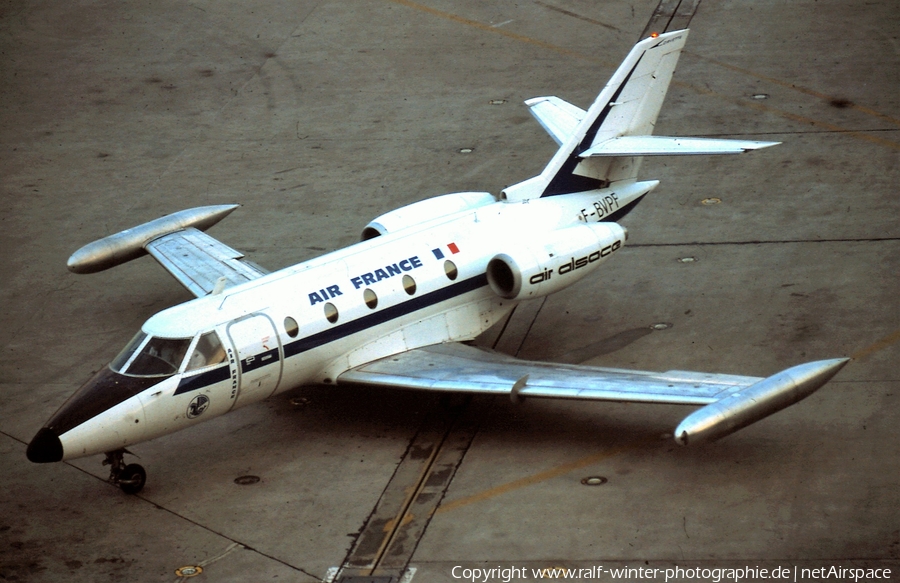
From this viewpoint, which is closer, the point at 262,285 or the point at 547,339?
the point at 262,285

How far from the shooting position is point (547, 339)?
69.6ft

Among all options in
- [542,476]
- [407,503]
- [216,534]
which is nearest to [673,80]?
[542,476]

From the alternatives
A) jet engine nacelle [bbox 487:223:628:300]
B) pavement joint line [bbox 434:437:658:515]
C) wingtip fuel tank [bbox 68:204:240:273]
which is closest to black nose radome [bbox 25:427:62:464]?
pavement joint line [bbox 434:437:658:515]

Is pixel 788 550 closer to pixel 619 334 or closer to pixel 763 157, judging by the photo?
pixel 619 334

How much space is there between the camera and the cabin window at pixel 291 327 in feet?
59.1

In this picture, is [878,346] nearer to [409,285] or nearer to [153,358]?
[409,285]

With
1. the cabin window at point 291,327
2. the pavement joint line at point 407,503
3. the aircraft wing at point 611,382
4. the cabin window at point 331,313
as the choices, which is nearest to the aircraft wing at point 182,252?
the cabin window at point 331,313

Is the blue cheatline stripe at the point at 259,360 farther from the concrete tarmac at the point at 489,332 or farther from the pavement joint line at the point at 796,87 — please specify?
the pavement joint line at the point at 796,87

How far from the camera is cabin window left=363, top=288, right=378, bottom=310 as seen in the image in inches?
737

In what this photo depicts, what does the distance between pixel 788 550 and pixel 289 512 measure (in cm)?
623

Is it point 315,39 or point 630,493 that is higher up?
point 315,39

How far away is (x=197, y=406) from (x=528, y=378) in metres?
4.45

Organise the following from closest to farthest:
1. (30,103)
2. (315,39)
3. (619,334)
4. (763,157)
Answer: (619,334) → (763,157) → (30,103) → (315,39)

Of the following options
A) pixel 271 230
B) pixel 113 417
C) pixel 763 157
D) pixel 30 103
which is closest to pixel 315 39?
pixel 30 103
